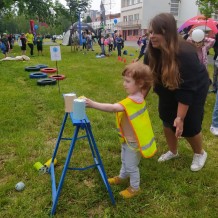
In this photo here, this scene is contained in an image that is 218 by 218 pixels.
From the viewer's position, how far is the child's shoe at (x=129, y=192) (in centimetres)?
278

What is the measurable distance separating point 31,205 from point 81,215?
1.76 ft

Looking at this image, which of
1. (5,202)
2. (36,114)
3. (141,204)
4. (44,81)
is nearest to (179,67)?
(141,204)

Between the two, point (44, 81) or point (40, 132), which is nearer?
point (40, 132)

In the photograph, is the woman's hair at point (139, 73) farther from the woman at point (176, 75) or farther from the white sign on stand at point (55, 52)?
the white sign on stand at point (55, 52)

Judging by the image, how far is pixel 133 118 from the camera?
2398mm

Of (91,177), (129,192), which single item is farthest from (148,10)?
(129,192)

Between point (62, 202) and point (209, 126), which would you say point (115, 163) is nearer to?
point (62, 202)

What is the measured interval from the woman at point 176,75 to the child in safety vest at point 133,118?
0.27 metres

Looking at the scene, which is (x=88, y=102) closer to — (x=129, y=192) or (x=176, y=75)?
(x=176, y=75)

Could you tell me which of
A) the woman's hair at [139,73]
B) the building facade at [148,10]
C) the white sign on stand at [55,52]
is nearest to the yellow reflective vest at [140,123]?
the woman's hair at [139,73]

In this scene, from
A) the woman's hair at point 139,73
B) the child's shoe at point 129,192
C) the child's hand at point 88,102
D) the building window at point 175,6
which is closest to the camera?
the child's hand at point 88,102

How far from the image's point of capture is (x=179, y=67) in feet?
8.32

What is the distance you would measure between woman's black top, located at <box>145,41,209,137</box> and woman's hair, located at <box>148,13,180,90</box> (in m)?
0.08

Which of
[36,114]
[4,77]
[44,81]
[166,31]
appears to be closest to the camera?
[166,31]
